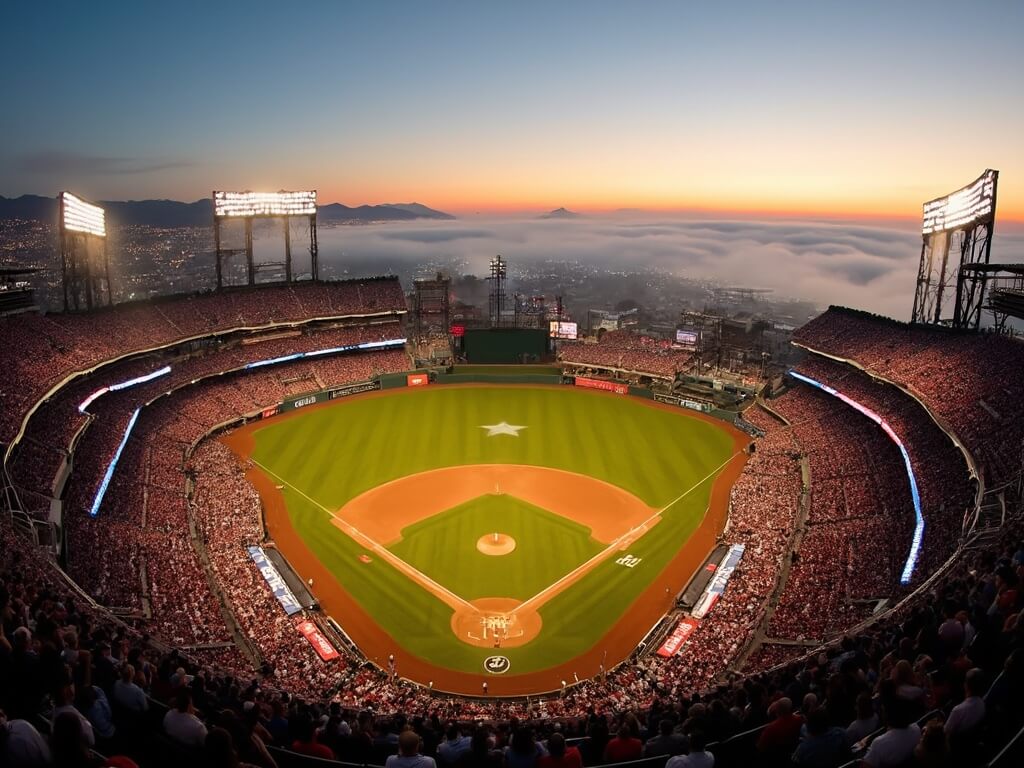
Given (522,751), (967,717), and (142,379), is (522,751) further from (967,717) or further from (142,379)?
(142,379)

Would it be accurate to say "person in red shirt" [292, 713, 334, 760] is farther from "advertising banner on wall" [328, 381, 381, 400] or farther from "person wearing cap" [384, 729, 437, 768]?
"advertising banner on wall" [328, 381, 381, 400]

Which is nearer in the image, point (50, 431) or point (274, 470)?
point (50, 431)

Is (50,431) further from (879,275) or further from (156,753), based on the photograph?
(879,275)

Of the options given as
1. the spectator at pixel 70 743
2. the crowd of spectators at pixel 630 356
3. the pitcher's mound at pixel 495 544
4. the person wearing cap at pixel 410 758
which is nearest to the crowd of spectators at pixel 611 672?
the spectator at pixel 70 743

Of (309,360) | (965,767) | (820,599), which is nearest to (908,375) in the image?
(820,599)

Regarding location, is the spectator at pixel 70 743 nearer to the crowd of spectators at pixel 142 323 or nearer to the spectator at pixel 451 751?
the spectator at pixel 451 751

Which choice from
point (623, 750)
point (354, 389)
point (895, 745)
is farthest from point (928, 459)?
point (354, 389)
